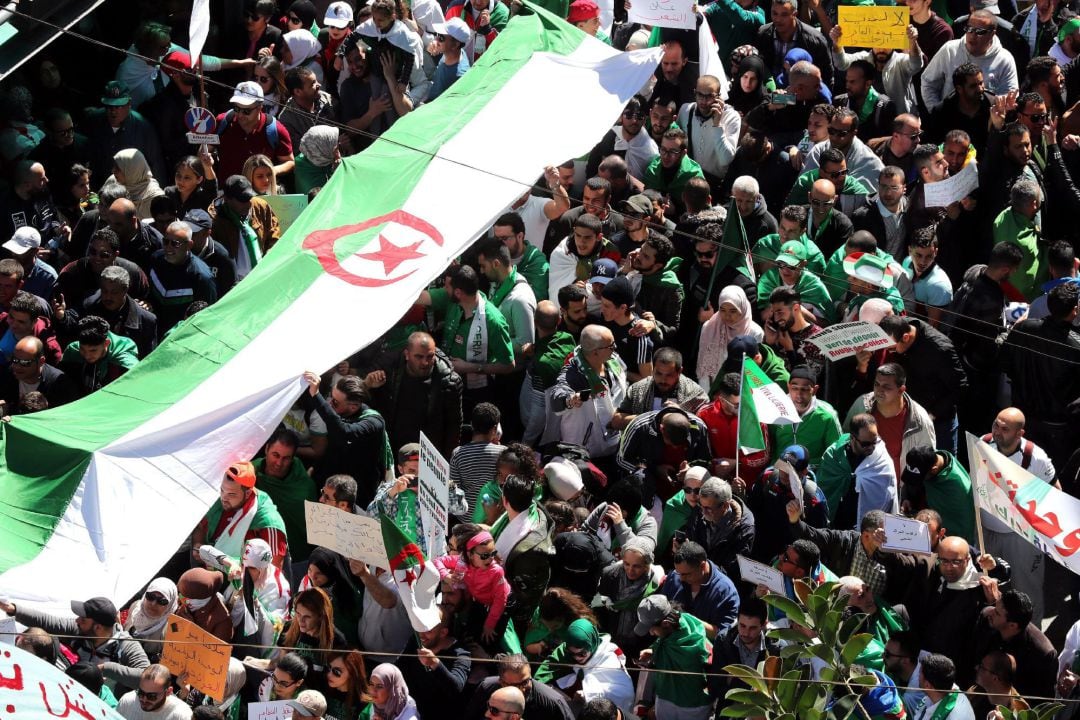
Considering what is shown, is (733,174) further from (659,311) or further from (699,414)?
(699,414)

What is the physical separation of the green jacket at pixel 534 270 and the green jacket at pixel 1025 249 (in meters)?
2.95

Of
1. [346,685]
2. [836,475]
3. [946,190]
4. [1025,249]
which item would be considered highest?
[946,190]

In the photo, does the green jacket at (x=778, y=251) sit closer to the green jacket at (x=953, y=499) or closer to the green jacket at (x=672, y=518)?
the green jacket at (x=953, y=499)

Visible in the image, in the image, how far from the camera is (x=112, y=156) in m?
14.4

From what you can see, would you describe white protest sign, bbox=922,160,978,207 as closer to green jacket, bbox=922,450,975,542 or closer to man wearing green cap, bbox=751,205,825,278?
man wearing green cap, bbox=751,205,825,278

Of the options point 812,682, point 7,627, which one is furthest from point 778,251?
point 812,682

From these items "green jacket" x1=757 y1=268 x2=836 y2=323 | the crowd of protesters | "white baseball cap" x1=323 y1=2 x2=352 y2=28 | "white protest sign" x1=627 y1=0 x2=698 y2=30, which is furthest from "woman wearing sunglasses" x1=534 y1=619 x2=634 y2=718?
"white baseball cap" x1=323 y1=2 x2=352 y2=28

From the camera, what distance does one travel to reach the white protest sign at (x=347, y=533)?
9961mm

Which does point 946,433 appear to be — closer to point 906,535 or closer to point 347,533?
point 906,535

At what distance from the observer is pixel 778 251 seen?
1301 cm

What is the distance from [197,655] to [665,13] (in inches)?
268

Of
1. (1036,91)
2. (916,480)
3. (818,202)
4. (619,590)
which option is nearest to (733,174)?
(818,202)

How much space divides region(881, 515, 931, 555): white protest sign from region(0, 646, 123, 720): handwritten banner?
4.33 meters

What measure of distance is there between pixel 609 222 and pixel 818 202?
1.36 m
